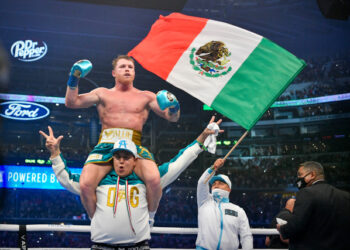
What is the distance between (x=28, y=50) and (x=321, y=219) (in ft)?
70.5

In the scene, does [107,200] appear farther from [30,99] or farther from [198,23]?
[30,99]

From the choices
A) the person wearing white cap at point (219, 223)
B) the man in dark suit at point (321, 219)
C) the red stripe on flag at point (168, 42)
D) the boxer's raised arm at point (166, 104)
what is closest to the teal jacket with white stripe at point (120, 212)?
the boxer's raised arm at point (166, 104)

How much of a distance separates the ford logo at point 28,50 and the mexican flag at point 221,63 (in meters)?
19.6

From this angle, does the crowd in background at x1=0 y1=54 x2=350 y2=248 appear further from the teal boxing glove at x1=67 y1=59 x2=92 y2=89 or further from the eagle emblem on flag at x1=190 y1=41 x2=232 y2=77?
the teal boxing glove at x1=67 y1=59 x2=92 y2=89

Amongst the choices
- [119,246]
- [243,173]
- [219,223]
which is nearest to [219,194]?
[219,223]

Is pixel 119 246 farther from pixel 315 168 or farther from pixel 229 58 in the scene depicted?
pixel 229 58

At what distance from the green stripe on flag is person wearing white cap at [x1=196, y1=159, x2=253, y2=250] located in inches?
27.5

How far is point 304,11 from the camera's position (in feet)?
71.4

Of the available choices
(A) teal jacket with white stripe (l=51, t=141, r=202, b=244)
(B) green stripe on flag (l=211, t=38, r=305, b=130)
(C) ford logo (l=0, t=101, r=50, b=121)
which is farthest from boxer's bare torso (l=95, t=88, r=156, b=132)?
(C) ford logo (l=0, t=101, r=50, b=121)

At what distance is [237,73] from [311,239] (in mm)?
1685

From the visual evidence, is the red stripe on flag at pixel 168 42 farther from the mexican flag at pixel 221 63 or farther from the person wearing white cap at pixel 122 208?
the person wearing white cap at pixel 122 208

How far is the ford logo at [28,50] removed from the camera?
21562 millimetres

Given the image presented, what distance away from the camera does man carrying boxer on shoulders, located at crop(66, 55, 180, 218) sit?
2844 millimetres

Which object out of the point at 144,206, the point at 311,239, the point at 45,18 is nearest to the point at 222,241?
the point at 311,239
